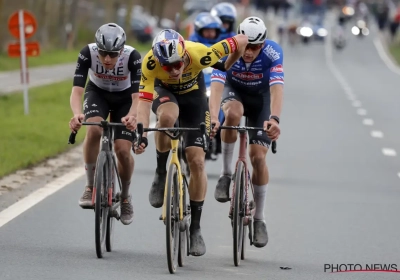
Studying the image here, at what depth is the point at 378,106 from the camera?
33.1m

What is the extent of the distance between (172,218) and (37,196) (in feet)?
15.0

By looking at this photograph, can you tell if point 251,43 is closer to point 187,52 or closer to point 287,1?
point 187,52

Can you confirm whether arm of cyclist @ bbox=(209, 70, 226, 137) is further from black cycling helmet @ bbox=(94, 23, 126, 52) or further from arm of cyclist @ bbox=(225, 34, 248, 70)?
black cycling helmet @ bbox=(94, 23, 126, 52)

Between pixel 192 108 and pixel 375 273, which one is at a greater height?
pixel 192 108

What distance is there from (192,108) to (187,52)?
1.89 feet

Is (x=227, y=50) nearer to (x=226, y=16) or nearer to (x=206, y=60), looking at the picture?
(x=206, y=60)

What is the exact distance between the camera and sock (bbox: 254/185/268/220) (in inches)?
424

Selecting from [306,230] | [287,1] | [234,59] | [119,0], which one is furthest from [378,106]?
[287,1]

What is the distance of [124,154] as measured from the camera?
1079 cm

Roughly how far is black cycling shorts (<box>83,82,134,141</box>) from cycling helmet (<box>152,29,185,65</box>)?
1.53 metres

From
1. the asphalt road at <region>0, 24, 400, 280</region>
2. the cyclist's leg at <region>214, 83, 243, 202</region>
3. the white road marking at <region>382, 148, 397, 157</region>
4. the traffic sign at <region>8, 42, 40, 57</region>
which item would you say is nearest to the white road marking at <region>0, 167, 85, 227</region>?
the asphalt road at <region>0, 24, 400, 280</region>

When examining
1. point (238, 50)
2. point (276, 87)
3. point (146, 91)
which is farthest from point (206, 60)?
point (276, 87)

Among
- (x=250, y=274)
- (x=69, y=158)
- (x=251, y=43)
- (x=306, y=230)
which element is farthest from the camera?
(x=69, y=158)

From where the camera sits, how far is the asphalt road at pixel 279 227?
9.70m
